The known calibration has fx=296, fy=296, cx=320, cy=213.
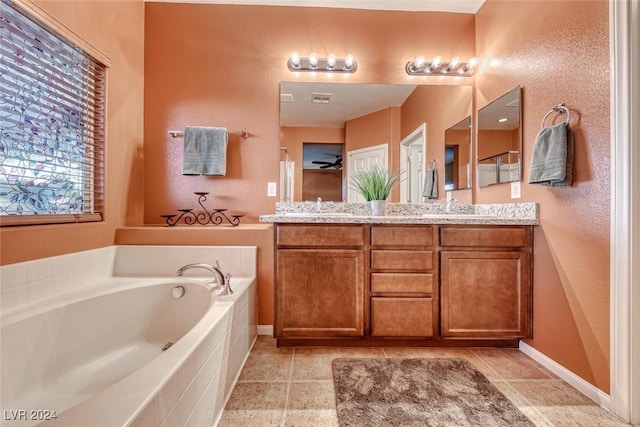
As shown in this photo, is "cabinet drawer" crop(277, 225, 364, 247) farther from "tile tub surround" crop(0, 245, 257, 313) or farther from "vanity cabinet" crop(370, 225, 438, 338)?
"tile tub surround" crop(0, 245, 257, 313)

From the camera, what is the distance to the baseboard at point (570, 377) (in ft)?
4.65

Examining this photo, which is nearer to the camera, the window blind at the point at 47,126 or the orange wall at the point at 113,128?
the window blind at the point at 47,126

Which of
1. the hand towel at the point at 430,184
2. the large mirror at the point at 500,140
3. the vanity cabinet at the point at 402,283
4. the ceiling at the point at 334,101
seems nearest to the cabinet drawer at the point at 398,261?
the vanity cabinet at the point at 402,283

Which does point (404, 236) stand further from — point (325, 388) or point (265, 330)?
point (265, 330)

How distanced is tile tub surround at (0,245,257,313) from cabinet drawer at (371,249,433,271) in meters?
0.86

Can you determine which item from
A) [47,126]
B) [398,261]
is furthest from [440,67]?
[47,126]

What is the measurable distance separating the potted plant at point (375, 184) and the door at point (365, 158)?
34 mm

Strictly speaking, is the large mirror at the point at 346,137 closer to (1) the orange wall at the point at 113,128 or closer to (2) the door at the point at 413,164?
(2) the door at the point at 413,164

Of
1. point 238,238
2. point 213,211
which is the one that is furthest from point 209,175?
point 238,238

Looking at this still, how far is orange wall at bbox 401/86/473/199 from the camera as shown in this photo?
250 cm

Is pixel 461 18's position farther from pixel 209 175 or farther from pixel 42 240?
pixel 42 240

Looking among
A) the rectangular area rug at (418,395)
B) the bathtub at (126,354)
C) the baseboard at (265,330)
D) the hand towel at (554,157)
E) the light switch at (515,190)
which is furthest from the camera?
the baseboard at (265,330)

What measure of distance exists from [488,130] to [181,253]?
248cm

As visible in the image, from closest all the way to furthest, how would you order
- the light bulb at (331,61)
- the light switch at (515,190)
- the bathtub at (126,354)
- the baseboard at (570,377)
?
1. the bathtub at (126,354)
2. the baseboard at (570,377)
3. the light switch at (515,190)
4. the light bulb at (331,61)
